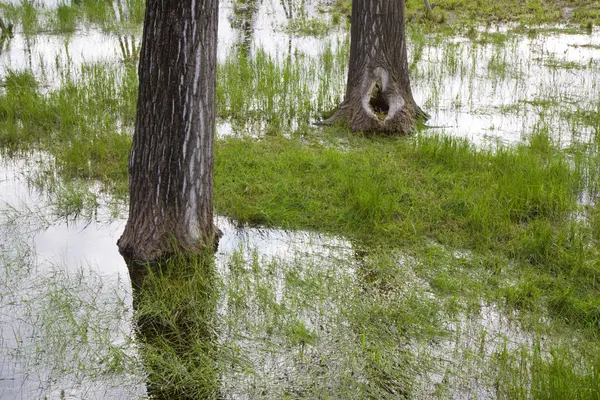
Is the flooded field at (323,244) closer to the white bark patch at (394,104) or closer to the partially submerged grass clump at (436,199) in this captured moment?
the partially submerged grass clump at (436,199)

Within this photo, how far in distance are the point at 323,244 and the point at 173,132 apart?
1382mm

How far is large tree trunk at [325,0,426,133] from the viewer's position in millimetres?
7629

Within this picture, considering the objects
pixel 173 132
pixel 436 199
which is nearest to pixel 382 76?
pixel 436 199

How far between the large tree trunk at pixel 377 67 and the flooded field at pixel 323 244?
38 cm

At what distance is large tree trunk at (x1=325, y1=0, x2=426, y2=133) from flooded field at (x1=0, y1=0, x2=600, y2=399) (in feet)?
1.26

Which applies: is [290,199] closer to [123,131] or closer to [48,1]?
[123,131]

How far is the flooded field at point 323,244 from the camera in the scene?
3.58m

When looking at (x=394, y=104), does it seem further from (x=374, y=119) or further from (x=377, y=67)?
(x=377, y=67)

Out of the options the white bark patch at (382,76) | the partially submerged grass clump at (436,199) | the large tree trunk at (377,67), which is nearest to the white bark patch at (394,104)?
the large tree trunk at (377,67)

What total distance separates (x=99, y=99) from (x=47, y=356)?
5116 mm

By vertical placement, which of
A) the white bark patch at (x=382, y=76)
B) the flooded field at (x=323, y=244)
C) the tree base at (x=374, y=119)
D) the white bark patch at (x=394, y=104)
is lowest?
the flooded field at (x=323, y=244)

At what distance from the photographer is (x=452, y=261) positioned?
15.8 feet

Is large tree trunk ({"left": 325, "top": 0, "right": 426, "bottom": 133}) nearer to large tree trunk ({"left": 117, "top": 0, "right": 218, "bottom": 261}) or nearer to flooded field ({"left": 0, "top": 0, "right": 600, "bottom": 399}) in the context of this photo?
flooded field ({"left": 0, "top": 0, "right": 600, "bottom": 399})

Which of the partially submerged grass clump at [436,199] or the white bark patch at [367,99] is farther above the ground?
the white bark patch at [367,99]
